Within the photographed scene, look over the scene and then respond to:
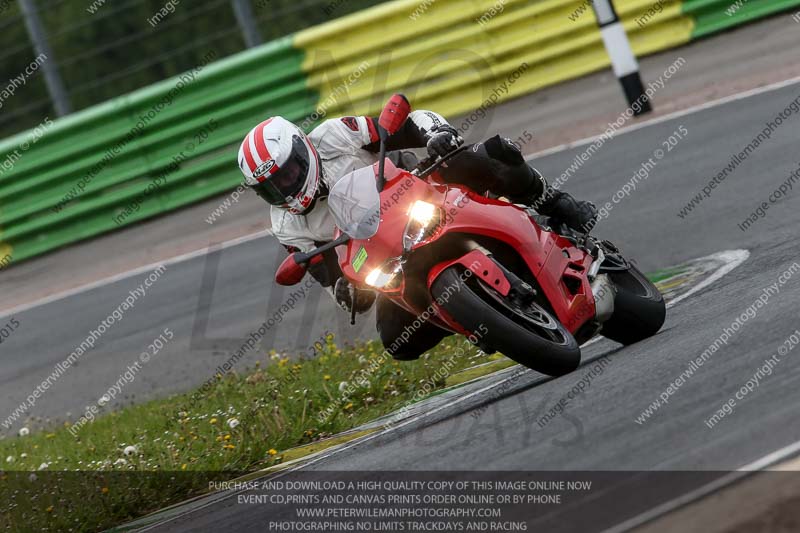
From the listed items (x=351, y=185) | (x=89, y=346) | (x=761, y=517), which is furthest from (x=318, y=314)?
(x=761, y=517)

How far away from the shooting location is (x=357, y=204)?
6129 mm

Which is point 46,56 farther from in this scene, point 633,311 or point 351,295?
point 633,311

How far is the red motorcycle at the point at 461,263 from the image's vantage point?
5840 mm

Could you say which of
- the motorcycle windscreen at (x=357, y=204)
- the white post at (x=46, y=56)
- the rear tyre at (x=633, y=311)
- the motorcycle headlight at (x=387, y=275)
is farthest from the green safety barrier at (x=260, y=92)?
the motorcycle headlight at (x=387, y=275)

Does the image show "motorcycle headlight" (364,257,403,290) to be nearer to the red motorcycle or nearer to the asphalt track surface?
the red motorcycle

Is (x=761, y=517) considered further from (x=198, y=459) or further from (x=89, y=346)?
(x=89, y=346)

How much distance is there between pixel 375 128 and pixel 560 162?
5.92 meters

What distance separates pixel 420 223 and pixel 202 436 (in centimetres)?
265

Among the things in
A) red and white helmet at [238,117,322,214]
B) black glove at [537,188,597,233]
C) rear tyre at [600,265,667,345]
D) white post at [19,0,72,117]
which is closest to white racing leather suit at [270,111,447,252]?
red and white helmet at [238,117,322,214]

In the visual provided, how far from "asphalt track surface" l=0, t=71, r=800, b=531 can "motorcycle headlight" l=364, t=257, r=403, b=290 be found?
77 centimetres

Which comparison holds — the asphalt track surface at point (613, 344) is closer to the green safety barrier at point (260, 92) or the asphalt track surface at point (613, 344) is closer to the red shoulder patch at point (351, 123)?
the red shoulder patch at point (351, 123)

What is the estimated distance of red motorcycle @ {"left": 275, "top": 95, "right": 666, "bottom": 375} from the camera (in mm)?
5840

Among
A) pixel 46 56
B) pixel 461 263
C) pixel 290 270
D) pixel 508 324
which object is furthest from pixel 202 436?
pixel 46 56

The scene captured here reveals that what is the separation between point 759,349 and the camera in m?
5.78
